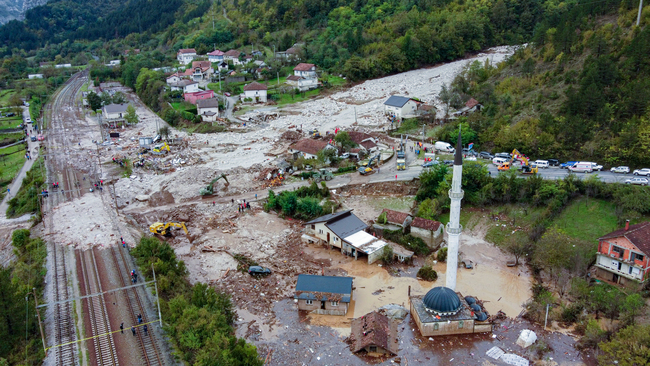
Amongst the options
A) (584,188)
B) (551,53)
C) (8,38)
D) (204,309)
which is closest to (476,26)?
(551,53)

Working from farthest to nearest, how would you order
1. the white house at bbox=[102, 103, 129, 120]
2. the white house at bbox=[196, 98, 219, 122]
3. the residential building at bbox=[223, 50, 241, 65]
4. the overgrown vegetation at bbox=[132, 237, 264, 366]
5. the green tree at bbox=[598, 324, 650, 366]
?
1. the residential building at bbox=[223, 50, 241, 65]
2. the white house at bbox=[102, 103, 129, 120]
3. the white house at bbox=[196, 98, 219, 122]
4. the overgrown vegetation at bbox=[132, 237, 264, 366]
5. the green tree at bbox=[598, 324, 650, 366]

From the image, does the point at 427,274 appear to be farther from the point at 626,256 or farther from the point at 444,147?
the point at 444,147

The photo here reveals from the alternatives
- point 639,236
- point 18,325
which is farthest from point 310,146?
point 18,325

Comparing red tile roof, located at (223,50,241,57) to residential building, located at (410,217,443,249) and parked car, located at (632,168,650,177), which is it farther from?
parked car, located at (632,168,650,177)

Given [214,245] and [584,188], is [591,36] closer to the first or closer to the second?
[584,188]

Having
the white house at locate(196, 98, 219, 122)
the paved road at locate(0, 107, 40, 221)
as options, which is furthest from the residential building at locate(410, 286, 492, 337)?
the white house at locate(196, 98, 219, 122)

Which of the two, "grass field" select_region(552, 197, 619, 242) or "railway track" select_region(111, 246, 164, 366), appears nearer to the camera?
"railway track" select_region(111, 246, 164, 366)
